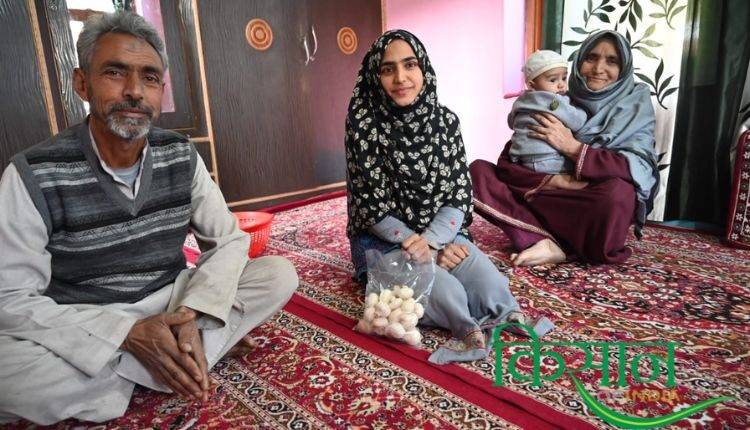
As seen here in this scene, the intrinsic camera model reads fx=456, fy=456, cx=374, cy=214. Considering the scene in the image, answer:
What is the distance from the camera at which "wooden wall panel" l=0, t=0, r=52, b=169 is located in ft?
8.52

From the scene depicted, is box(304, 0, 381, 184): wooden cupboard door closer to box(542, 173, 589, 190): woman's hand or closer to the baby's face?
the baby's face

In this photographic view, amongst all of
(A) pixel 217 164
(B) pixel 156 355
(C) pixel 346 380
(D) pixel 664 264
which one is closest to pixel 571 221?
(D) pixel 664 264

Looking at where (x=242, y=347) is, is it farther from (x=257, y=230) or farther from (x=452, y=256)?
(x=257, y=230)

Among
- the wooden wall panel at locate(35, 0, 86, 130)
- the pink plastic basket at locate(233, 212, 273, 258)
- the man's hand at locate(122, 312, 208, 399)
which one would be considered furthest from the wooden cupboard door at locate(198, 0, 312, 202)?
the man's hand at locate(122, 312, 208, 399)

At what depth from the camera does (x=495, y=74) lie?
4527 millimetres

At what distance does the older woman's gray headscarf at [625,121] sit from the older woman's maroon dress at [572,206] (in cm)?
9

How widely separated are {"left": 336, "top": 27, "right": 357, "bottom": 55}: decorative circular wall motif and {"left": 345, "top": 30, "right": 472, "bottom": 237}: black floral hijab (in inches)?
103

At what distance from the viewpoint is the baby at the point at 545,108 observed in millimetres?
2334

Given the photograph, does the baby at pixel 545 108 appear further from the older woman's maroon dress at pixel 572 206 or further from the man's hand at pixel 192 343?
the man's hand at pixel 192 343

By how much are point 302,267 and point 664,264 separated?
1731 mm

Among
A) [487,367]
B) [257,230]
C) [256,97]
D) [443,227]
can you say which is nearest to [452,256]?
[443,227]

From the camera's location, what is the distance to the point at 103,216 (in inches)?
46.0

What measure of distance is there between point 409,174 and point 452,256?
350mm

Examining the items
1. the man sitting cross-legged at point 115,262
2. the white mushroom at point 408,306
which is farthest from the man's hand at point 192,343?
the white mushroom at point 408,306
